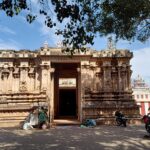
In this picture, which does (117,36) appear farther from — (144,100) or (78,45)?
(144,100)

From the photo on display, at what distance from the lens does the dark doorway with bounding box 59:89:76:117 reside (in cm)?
3297

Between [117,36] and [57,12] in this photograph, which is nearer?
[57,12]

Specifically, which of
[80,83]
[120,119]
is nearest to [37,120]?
[80,83]

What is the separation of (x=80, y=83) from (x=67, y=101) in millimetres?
11110

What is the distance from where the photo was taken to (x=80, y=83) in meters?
23.1

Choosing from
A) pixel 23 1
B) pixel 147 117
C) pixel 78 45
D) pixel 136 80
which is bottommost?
pixel 147 117

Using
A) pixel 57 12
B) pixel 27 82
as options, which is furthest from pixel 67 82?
pixel 57 12

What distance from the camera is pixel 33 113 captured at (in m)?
20.3

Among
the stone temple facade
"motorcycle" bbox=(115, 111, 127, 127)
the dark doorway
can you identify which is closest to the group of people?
the stone temple facade

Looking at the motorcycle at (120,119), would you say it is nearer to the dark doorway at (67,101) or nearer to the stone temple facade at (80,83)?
the stone temple facade at (80,83)

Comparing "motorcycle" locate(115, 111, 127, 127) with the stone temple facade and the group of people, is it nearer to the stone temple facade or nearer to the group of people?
the stone temple facade

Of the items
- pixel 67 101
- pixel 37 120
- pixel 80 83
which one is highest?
pixel 80 83

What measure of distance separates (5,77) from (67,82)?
10945 mm

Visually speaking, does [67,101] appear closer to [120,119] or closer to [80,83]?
[80,83]
